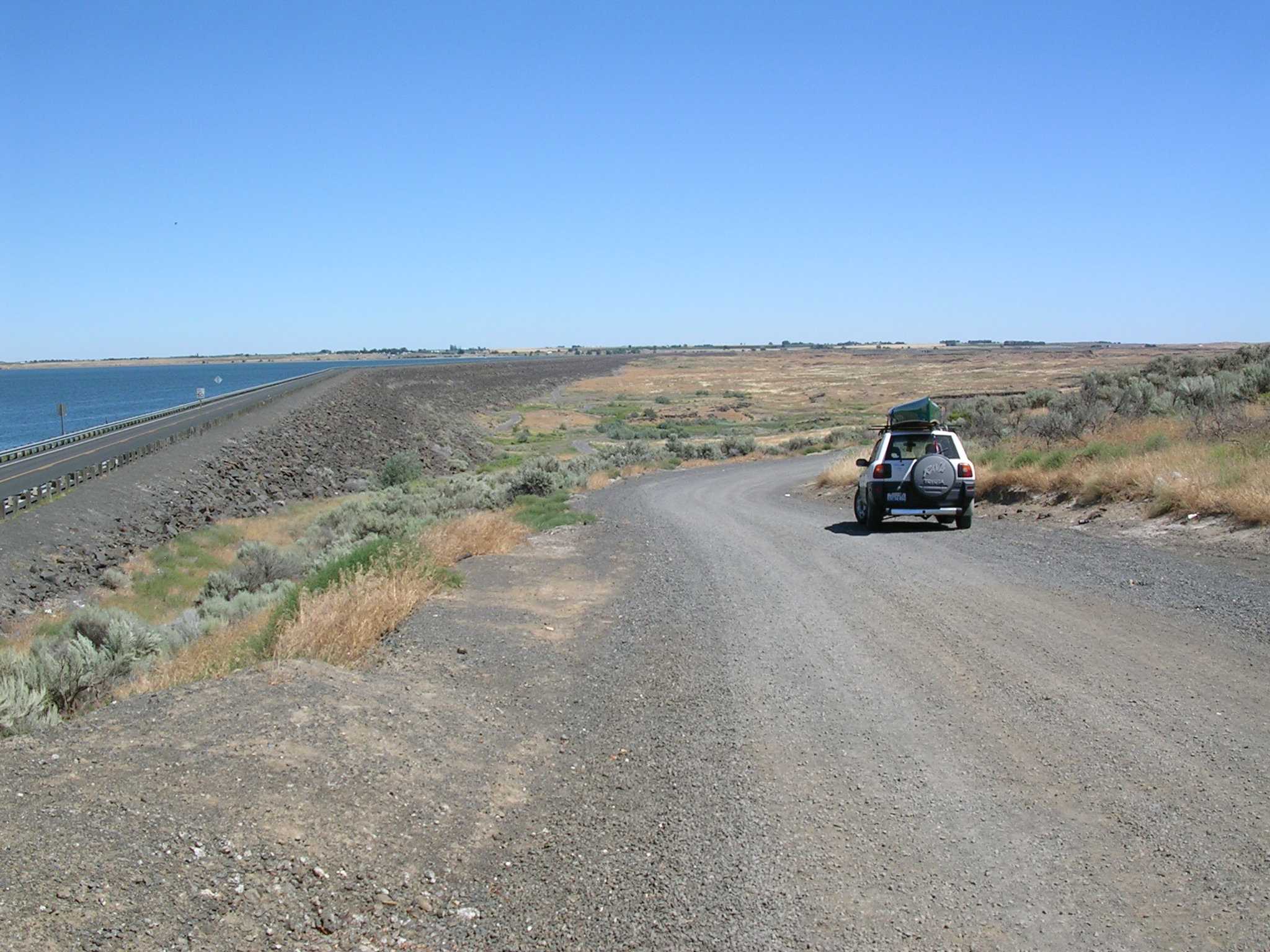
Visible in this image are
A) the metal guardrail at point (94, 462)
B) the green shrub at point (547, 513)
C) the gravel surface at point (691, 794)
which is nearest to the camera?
the gravel surface at point (691, 794)

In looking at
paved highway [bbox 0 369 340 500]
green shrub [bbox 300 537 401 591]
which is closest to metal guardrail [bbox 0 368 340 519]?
paved highway [bbox 0 369 340 500]

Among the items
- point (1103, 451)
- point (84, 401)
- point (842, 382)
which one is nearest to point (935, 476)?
point (1103, 451)

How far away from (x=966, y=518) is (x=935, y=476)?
0.87 metres

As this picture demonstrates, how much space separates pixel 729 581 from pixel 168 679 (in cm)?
648

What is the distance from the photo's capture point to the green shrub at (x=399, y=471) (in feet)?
136

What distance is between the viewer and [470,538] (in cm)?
1493

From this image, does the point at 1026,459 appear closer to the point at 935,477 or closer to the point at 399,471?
the point at 935,477

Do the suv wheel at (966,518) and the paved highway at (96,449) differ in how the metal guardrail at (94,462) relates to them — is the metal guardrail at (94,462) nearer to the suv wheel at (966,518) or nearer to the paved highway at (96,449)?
the paved highway at (96,449)

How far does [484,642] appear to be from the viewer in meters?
9.37

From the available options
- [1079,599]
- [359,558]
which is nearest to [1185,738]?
[1079,599]

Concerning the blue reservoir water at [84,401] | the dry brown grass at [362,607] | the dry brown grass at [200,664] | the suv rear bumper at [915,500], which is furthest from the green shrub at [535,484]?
the blue reservoir water at [84,401]

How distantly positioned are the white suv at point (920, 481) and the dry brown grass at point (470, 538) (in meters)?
6.00

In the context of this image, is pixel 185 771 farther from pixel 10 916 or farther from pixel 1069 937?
pixel 1069 937

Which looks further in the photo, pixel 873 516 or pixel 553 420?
pixel 553 420
